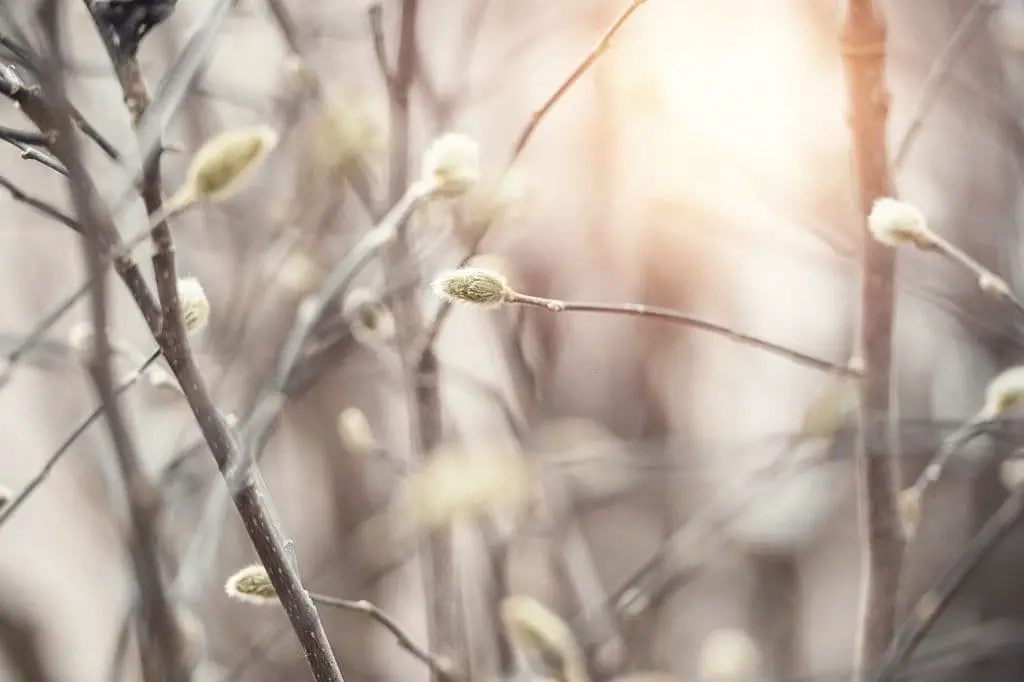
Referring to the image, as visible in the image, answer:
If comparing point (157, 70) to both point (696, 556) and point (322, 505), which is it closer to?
point (322, 505)

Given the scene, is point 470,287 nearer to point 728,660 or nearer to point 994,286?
point 994,286

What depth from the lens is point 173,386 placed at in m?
0.37

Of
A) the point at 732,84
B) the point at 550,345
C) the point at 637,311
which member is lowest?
the point at 637,311

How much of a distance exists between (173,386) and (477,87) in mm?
463

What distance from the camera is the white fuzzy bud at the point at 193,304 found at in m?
0.30

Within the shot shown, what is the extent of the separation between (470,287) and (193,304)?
0.32 feet

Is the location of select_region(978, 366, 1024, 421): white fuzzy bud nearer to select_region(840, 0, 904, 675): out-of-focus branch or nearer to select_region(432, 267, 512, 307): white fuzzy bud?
select_region(840, 0, 904, 675): out-of-focus branch

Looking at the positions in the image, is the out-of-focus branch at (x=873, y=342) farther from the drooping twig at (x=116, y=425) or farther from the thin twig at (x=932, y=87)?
A: the drooping twig at (x=116, y=425)

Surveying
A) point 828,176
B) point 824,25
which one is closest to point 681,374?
point 828,176

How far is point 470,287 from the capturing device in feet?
1.10

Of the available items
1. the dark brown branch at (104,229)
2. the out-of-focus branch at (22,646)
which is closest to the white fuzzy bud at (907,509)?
the dark brown branch at (104,229)

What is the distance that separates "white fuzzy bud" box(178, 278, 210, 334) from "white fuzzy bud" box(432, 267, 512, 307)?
0.08 metres

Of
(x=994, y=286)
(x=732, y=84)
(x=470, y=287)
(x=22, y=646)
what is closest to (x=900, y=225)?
(x=994, y=286)

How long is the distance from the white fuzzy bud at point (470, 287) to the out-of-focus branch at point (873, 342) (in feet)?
0.57
